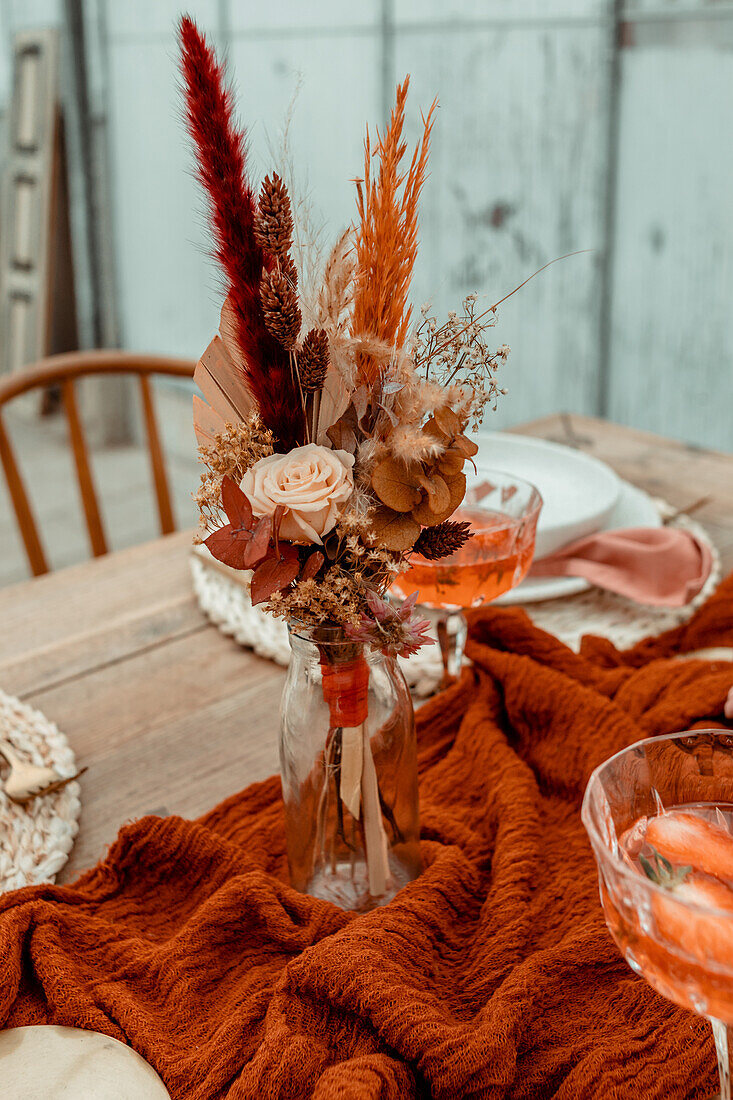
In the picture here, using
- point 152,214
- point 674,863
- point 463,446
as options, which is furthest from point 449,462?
point 152,214

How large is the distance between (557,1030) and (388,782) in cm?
16

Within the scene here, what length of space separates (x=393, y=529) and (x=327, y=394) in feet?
0.25

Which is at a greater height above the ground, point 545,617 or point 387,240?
point 387,240

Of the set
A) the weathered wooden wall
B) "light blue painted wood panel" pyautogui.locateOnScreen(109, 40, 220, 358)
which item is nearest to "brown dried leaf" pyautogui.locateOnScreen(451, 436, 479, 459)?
the weathered wooden wall

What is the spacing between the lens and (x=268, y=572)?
53 centimetres

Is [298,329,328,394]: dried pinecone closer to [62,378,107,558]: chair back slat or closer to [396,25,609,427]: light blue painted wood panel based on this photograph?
[62,378,107,558]: chair back slat

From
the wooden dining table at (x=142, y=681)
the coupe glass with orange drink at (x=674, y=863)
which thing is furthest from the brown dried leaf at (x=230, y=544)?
the wooden dining table at (x=142, y=681)

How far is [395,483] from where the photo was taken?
524 mm

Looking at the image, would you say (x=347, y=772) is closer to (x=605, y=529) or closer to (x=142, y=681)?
(x=142, y=681)

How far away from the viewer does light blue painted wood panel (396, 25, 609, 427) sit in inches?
101

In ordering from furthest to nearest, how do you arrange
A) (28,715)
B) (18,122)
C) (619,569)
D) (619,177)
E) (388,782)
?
(18,122) < (619,177) < (619,569) < (28,715) < (388,782)

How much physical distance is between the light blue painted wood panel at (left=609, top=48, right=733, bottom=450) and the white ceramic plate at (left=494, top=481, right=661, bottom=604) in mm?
1350

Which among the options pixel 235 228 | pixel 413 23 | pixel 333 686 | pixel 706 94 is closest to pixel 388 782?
pixel 333 686

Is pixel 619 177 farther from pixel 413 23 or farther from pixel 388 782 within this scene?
pixel 388 782
